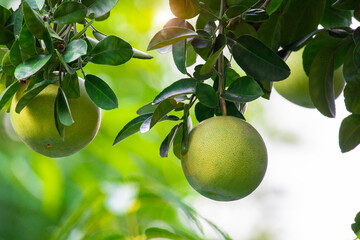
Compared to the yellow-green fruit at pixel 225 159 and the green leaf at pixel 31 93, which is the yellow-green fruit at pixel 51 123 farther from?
the yellow-green fruit at pixel 225 159

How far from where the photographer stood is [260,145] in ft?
3.24

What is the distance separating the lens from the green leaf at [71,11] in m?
0.97

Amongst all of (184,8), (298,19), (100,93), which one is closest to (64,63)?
(100,93)

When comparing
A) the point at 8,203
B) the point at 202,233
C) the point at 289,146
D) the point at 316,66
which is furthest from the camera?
the point at 289,146

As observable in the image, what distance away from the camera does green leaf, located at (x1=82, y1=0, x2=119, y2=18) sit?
1.03 metres

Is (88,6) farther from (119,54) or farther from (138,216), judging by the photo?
(138,216)

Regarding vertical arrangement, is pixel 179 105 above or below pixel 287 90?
below

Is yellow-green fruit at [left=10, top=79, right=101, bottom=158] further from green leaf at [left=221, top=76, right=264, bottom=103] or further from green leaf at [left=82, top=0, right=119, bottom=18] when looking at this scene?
green leaf at [left=221, top=76, right=264, bottom=103]

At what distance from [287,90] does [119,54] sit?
19.8 inches

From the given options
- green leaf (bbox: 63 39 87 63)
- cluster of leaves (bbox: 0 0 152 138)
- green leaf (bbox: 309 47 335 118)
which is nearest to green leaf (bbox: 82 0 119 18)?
cluster of leaves (bbox: 0 0 152 138)

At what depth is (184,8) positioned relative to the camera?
1.01m

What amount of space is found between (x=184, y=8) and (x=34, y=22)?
28cm

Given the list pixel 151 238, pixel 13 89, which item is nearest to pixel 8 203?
pixel 13 89

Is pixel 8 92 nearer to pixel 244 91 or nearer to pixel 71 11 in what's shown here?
pixel 71 11
